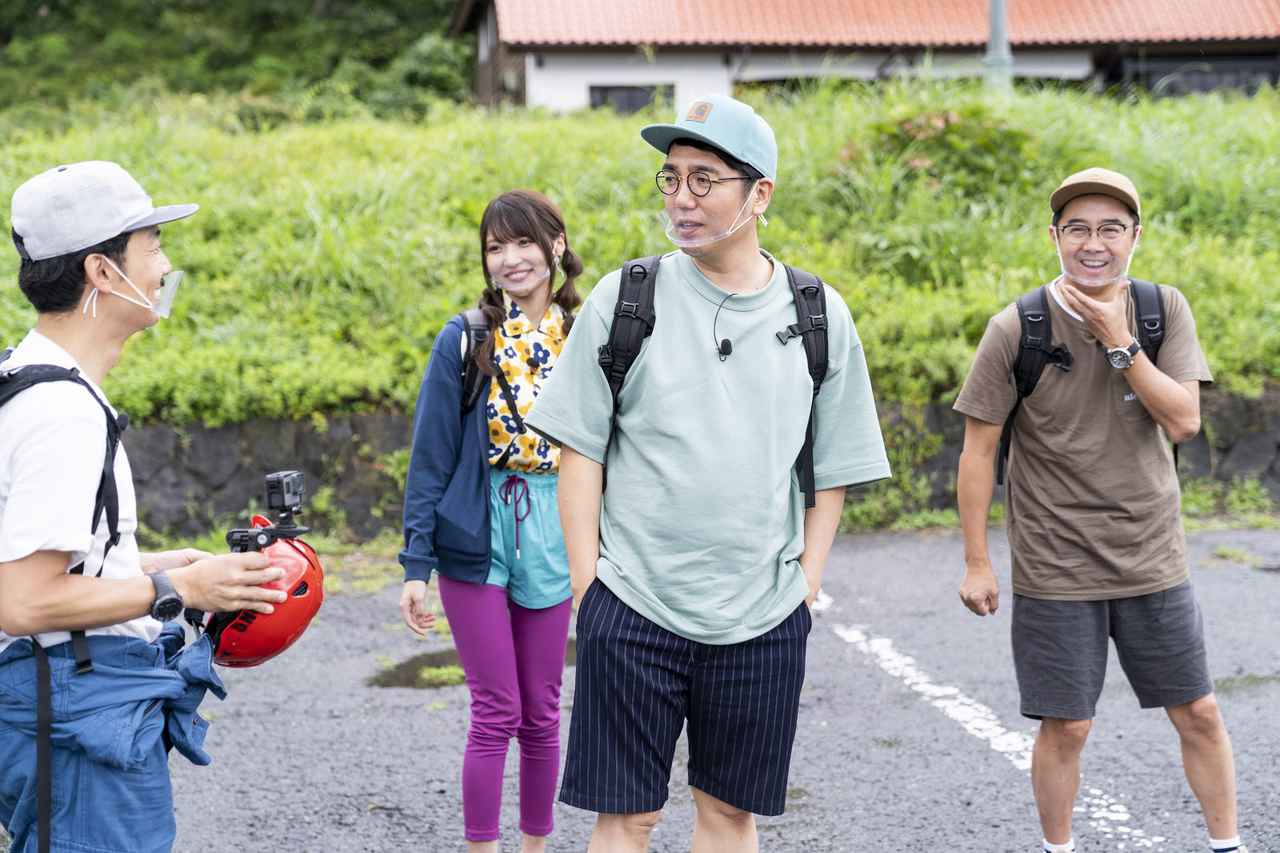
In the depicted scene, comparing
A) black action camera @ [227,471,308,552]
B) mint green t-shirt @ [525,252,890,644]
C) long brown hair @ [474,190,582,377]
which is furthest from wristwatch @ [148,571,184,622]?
long brown hair @ [474,190,582,377]

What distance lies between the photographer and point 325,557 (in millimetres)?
7934

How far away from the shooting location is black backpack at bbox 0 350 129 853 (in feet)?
7.51

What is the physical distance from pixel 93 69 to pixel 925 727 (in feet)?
86.4

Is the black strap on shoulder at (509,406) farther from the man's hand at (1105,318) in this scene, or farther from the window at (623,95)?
the window at (623,95)

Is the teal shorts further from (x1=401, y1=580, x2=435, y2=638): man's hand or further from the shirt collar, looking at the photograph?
the shirt collar

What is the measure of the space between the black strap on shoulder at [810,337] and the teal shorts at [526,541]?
883mm

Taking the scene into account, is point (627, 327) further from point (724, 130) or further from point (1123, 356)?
point (1123, 356)

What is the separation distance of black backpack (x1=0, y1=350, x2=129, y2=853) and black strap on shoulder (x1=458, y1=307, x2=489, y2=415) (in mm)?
1407

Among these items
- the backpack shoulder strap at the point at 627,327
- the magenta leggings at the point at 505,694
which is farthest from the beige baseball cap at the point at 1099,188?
the magenta leggings at the point at 505,694

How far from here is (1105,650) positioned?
143 inches

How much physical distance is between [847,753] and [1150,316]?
2046 mm

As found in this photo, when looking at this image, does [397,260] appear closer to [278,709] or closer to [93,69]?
[278,709]

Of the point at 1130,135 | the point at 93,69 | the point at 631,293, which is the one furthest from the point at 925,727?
the point at 93,69

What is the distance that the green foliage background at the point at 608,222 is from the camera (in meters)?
8.70
